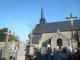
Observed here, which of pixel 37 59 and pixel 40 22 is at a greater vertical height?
pixel 40 22

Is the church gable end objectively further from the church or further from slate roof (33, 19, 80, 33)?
slate roof (33, 19, 80, 33)

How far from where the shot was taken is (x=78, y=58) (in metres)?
4.60

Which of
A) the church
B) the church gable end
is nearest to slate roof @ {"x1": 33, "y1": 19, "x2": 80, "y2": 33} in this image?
the church

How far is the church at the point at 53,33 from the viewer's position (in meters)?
26.1

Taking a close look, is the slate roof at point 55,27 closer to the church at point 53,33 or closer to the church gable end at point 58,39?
the church at point 53,33

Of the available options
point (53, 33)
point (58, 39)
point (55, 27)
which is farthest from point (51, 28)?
point (58, 39)

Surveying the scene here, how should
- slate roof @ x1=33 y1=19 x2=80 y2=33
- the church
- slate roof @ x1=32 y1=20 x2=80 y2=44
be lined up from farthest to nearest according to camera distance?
slate roof @ x1=33 y1=19 x2=80 y2=33 < slate roof @ x1=32 y1=20 x2=80 y2=44 < the church

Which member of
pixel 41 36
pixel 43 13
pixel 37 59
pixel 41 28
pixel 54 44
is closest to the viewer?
pixel 37 59

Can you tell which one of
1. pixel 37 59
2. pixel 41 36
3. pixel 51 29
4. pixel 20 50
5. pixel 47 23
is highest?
pixel 47 23

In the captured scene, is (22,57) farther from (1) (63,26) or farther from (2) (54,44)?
(1) (63,26)

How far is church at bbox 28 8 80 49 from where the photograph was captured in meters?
26.1

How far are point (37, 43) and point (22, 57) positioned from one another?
19715mm

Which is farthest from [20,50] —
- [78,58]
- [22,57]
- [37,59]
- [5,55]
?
[78,58]

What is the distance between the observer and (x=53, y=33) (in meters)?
30.7
